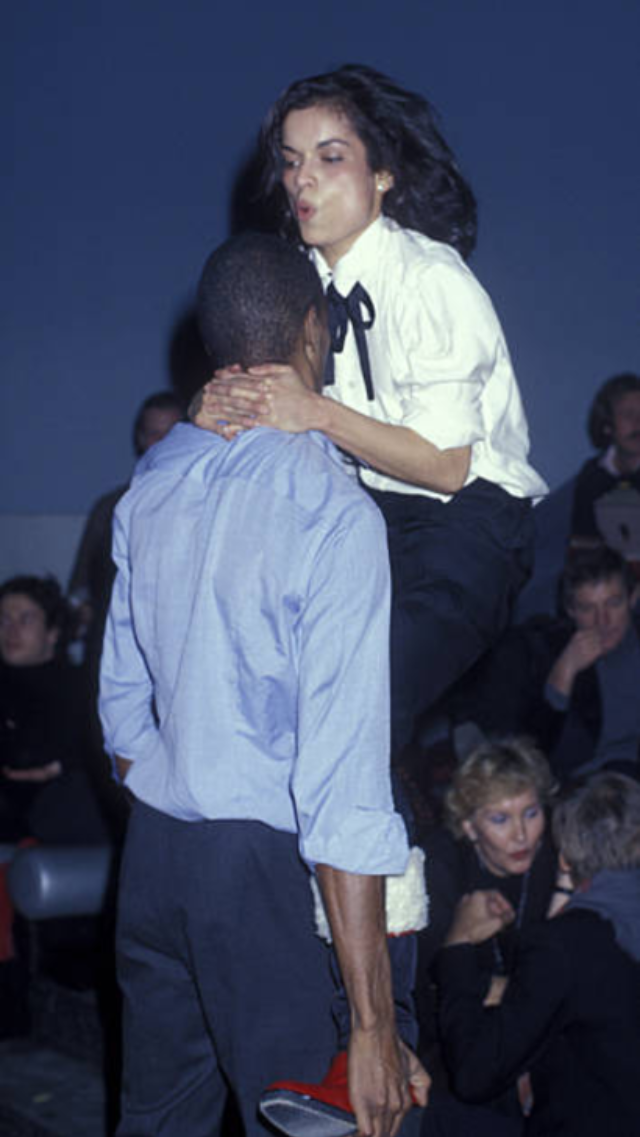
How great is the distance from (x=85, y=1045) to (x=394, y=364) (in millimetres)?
2281

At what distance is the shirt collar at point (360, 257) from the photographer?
1911 mm

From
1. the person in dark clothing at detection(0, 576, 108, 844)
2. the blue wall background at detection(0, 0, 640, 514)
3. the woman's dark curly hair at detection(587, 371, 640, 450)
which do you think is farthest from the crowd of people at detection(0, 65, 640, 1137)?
the blue wall background at detection(0, 0, 640, 514)

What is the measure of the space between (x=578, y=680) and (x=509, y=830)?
1008 millimetres

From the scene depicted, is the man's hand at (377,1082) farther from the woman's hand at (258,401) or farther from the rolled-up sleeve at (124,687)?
the woman's hand at (258,401)

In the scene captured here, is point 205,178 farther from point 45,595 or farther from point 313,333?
point 313,333

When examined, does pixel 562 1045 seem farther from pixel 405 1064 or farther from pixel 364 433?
pixel 364 433

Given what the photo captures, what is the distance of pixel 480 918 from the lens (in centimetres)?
260

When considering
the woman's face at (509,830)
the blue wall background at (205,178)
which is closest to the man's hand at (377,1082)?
the woman's face at (509,830)

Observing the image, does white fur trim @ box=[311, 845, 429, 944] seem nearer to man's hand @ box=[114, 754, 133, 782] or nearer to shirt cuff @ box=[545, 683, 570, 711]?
man's hand @ box=[114, 754, 133, 782]

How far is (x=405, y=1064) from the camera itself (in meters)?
1.53

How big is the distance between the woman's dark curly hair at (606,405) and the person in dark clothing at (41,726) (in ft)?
6.45

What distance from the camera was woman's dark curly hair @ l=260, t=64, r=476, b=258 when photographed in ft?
6.28

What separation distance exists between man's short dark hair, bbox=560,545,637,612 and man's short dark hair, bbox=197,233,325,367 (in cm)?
237

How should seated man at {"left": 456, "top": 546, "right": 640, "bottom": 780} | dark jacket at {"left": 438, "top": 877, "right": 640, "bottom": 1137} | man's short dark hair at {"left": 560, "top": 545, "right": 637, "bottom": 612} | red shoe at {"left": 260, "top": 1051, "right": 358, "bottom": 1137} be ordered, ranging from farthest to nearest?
man's short dark hair at {"left": 560, "top": 545, "right": 637, "bottom": 612}
seated man at {"left": 456, "top": 546, "right": 640, "bottom": 780}
dark jacket at {"left": 438, "top": 877, "right": 640, "bottom": 1137}
red shoe at {"left": 260, "top": 1051, "right": 358, "bottom": 1137}
